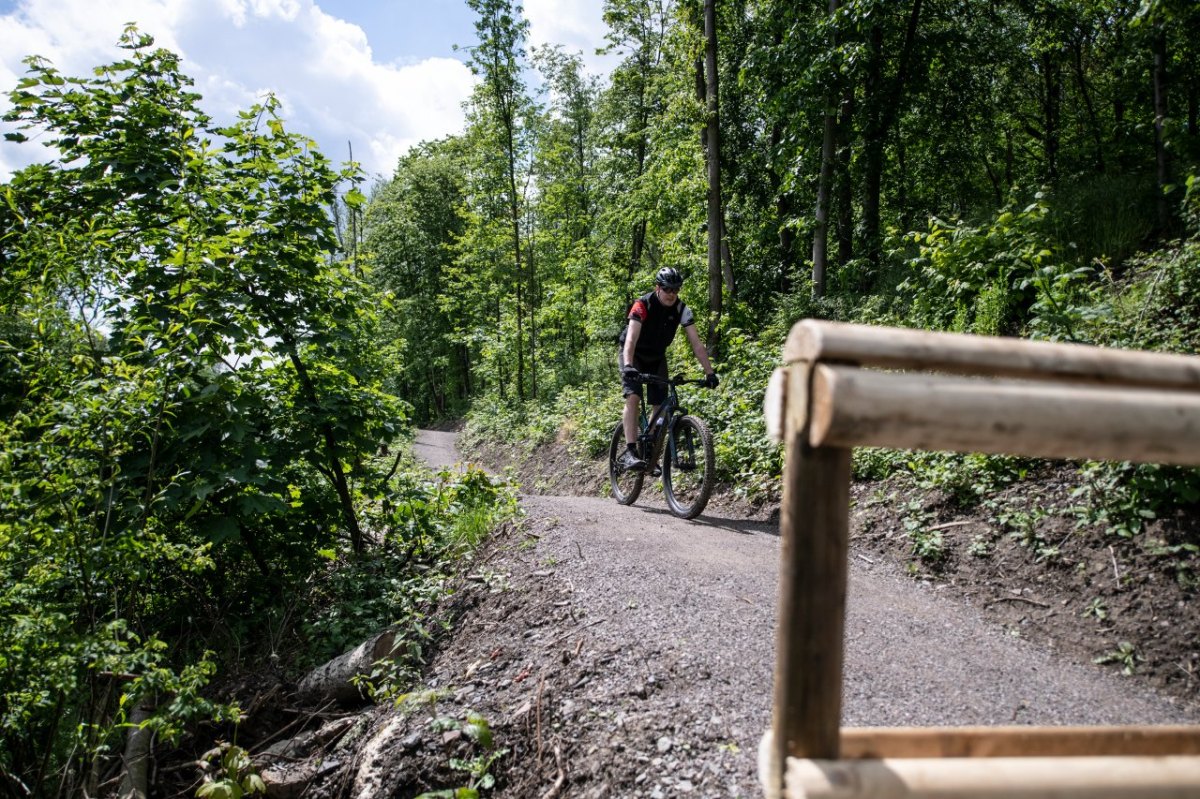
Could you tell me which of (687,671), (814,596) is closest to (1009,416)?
(814,596)

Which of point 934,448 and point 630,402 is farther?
point 630,402

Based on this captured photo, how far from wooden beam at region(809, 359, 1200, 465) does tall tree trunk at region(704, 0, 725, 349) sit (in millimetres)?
10427

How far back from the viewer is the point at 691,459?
665 centimetres

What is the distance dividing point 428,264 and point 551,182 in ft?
44.2

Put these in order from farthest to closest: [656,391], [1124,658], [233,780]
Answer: [656,391]
[233,780]
[1124,658]

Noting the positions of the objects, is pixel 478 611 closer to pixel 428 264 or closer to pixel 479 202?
pixel 479 202

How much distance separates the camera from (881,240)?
1278cm

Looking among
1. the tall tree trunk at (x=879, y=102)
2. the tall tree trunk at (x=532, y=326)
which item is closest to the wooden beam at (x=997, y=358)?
the tall tree trunk at (x=879, y=102)

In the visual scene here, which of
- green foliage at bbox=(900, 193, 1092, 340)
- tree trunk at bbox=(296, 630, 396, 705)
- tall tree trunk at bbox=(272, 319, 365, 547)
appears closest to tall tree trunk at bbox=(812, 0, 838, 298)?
green foliage at bbox=(900, 193, 1092, 340)

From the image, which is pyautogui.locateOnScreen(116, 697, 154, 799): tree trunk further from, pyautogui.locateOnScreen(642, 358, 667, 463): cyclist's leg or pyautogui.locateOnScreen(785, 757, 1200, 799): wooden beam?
pyautogui.locateOnScreen(642, 358, 667, 463): cyclist's leg

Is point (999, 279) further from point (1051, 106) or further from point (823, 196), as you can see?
point (1051, 106)

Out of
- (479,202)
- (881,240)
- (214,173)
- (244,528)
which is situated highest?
(479,202)

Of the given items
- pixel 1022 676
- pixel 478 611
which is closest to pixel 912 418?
pixel 1022 676

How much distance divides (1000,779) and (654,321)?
5.72 m
